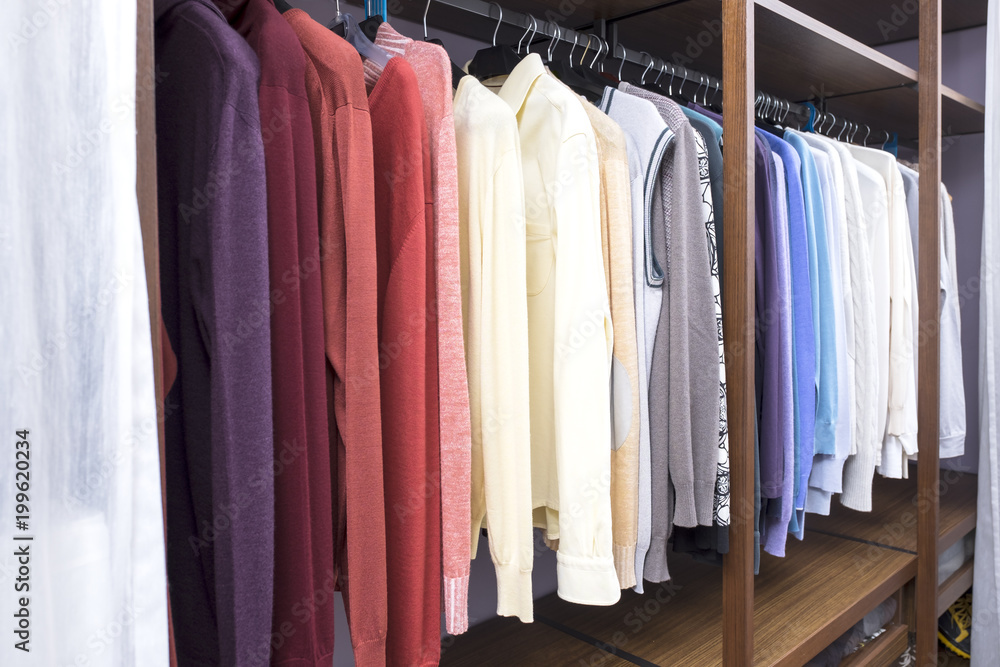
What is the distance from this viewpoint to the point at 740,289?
1.32 metres

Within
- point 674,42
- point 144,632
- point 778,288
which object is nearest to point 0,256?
point 144,632

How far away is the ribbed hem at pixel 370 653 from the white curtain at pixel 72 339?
14.2 inches

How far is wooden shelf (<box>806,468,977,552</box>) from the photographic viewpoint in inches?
85.7

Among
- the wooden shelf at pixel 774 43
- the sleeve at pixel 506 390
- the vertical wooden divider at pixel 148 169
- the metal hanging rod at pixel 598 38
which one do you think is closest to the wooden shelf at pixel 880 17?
the wooden shelf at pixel 774 43

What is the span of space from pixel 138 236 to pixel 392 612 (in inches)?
24.3

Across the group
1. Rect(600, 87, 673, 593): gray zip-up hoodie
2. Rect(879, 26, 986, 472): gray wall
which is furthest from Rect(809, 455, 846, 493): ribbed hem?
Rect(879, 26, 986, 472): gray wall

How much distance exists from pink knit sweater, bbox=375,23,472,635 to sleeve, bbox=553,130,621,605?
182 millimetres

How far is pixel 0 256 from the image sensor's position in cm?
47

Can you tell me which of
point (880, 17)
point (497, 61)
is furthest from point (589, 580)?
point (880, 17)

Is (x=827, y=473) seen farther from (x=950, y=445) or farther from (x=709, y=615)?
(x=950, y=445)

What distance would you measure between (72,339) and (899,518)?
254cm

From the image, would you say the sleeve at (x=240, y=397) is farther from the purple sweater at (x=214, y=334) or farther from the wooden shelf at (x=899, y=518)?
the wooden shelf at (x=899, y=518)

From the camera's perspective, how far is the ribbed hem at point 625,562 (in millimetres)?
1181

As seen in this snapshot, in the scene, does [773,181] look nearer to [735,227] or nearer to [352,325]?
[735,227]
